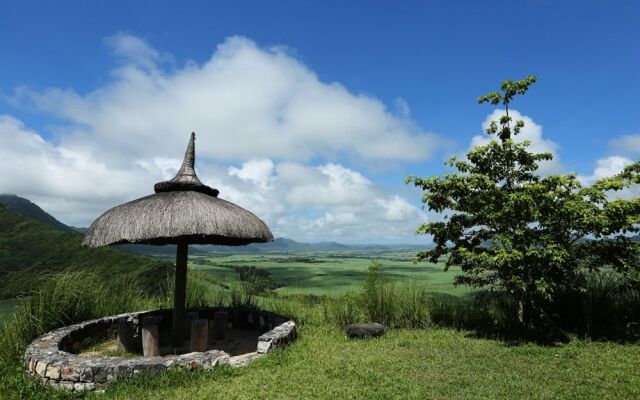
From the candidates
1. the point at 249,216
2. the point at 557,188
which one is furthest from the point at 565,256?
the point at 249,216

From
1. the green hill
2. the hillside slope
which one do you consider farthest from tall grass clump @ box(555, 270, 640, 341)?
the hillside slope

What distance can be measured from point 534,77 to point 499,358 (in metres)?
4.86

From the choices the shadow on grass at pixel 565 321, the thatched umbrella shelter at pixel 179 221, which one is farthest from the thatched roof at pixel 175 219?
the shadow on grass at pixel 565 321

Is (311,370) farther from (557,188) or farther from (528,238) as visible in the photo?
(557,188)

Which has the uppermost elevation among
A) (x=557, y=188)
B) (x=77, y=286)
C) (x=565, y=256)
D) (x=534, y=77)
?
(x=534, y=77)

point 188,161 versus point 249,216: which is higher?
point 188,161

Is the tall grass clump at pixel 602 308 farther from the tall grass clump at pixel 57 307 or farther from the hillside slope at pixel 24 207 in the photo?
the hillside slope at pixel 24 207

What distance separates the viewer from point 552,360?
5.54 metres

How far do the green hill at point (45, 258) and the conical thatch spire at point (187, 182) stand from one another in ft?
26.0

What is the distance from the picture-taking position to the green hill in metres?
15.3

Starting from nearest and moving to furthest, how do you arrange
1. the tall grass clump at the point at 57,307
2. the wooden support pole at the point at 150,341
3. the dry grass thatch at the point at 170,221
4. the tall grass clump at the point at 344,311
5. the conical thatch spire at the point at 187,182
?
the dry grass thatch at the point at 170,221 < the wooden support pole at the point at 150,341 < the tall grass clump at the point at 57,307 < the conical thatch spire at the point at 187,182 < the tall grass clump at the point at 344,311

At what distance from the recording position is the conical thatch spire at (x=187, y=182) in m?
6.36

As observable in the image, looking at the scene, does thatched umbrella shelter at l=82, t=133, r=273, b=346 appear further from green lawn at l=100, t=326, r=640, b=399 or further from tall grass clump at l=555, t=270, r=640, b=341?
tall grass clump at l=555, t=270, r=640, b=341

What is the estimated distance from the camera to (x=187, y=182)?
637cm
